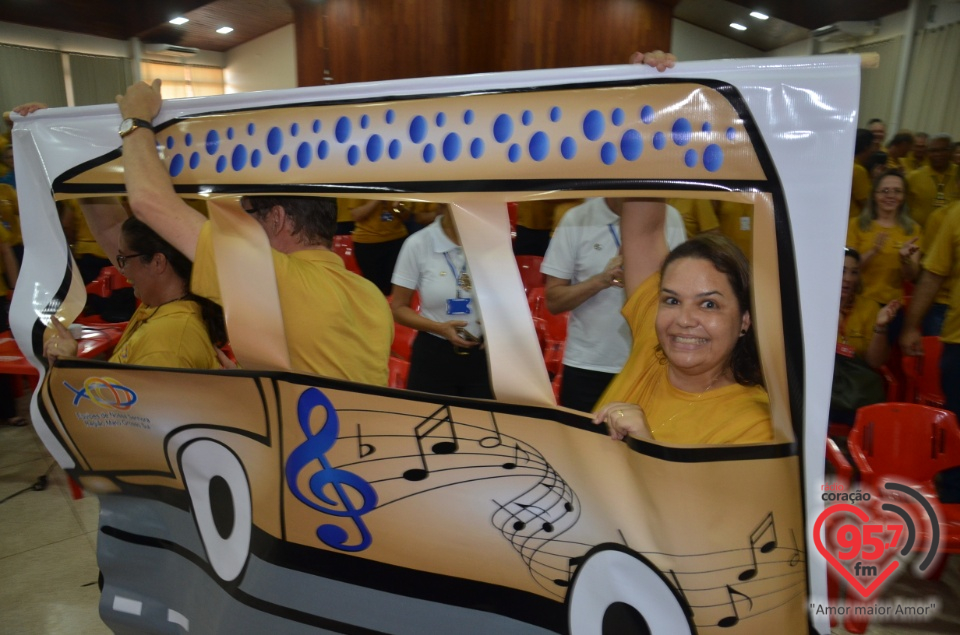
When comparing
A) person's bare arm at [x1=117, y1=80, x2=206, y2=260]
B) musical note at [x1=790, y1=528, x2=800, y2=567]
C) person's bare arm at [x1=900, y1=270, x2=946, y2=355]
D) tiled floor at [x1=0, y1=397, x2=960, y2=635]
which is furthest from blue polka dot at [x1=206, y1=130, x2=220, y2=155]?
person's bare arm at [x1=900, y1=270, x2=946, y2=355]

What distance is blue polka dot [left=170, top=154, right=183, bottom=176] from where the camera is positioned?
5.43ft

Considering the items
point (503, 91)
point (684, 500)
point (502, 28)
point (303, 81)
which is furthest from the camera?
point (303, 81)

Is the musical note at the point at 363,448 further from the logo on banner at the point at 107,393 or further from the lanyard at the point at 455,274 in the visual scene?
the lanyard at the point at 455,274

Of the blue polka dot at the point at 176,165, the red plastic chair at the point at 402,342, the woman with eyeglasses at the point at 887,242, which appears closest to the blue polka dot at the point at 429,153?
the blue polka dot at the point at 176,165

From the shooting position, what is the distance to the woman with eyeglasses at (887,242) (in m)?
3.80

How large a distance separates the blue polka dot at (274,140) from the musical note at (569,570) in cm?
110

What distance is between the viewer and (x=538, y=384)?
4.43 ft

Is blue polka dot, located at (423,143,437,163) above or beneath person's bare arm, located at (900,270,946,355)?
above

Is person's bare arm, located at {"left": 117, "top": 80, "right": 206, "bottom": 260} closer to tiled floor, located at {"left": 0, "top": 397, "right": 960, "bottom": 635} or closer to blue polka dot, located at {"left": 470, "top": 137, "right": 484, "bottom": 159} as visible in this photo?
blue polka dot, located at {"left": 470, "top": 137, "right": 484, "bottom": 159}

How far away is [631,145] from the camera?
124cm

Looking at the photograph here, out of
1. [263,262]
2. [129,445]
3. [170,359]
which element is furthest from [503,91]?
[129,445]

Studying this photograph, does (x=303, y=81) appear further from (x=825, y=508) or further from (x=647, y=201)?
(x=825, y=508)

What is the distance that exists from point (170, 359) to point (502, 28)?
6.20 metres

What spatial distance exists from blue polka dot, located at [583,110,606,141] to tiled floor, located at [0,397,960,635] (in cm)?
218
